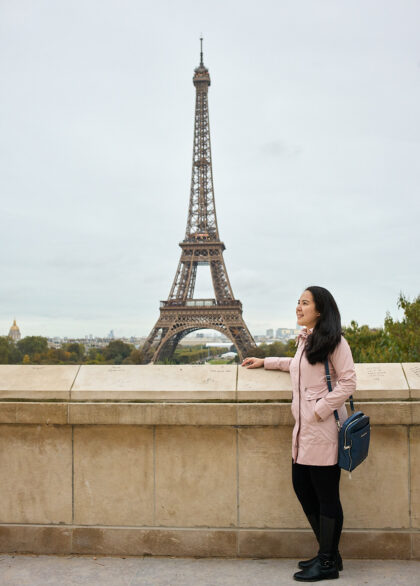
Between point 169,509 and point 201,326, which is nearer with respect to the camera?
point 169,509

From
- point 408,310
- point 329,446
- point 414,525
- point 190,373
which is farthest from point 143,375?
point 408,310

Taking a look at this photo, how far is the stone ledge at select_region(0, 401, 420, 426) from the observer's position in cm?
449

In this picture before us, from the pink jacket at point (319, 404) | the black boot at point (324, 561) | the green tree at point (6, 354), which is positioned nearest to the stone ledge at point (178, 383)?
the pink jacket at point (319, 404)

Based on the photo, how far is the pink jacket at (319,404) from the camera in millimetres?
4008

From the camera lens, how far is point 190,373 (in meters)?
4.95

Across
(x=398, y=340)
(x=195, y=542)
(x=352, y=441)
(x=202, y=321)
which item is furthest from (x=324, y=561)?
(x=202, y=321)

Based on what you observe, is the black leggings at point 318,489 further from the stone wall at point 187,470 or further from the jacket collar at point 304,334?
the jacket collar at point 304,334

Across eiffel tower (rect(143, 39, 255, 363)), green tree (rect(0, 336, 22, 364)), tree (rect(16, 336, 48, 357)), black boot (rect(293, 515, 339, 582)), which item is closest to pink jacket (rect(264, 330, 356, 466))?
black boot (rect(293, 515, 339, 582))

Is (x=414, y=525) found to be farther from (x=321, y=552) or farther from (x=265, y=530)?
(x=265, y=530)

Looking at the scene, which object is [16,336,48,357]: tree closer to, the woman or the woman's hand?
the woman's hand

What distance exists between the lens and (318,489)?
13.6 ft

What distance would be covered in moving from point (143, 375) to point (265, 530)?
5.33 feet

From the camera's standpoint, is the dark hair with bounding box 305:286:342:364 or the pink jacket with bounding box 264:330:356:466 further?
the dark hair with bounding box 305:286:342:364

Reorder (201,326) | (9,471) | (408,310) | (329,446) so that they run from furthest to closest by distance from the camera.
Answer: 1. (201,326)
2. (408,310)
3. (9,471)
4. (329,446)
